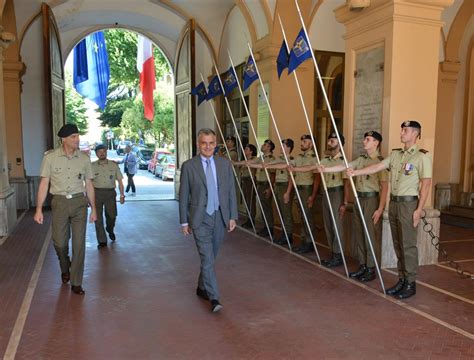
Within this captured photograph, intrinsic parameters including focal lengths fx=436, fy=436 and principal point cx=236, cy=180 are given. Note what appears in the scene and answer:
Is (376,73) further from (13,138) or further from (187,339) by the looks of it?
(13,138)

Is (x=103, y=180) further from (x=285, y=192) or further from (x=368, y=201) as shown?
(x=368, y=201)

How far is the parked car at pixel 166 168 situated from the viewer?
21.3m

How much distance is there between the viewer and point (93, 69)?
16.2m

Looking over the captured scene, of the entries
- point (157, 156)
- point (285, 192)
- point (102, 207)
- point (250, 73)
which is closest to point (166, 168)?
point (157, 156)

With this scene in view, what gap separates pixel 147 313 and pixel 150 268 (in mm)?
1572

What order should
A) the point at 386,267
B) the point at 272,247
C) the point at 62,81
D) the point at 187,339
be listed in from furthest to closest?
1. the point at 62,81
2. the point at 272,247
3. the point at 386,267
4. the point at 187,339

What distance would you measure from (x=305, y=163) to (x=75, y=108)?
1467 inches

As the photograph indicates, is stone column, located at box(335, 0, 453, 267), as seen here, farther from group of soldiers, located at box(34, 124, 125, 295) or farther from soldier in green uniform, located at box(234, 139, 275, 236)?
group of soldiers, located at box(34, 124, 125, 295)

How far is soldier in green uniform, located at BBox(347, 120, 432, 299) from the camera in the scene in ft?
14.4

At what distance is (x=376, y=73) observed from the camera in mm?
5617

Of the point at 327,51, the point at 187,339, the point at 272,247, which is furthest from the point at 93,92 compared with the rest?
the point at 187,339

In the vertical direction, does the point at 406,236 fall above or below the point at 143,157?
above

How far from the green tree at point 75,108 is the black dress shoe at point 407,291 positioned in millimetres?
36996

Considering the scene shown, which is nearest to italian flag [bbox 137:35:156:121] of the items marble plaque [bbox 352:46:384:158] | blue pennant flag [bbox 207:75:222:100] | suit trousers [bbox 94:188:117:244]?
blue pennant flag [bbox 207:75:222:100]
